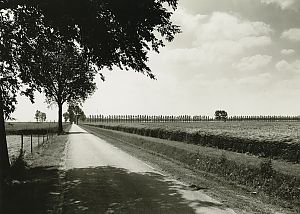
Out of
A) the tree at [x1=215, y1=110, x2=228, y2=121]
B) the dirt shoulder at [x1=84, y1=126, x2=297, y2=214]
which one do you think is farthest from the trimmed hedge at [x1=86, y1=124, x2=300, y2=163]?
the tree at [x1=215, y1=110, x2=228, y2=121]

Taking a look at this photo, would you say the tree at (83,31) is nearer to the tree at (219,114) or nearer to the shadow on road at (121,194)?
the shadow on road at (121,194)

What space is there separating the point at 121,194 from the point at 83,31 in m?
5.98

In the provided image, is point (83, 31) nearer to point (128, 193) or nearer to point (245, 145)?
point (128, 193)

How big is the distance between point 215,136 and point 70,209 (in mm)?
15090

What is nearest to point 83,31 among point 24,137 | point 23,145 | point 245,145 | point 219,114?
point 245,145

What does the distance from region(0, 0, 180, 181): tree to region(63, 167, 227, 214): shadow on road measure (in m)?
3.23

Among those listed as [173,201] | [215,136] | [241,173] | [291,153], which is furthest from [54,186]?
[215,136]

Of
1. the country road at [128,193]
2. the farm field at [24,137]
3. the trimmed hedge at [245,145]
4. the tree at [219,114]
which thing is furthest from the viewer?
the tree at [219,114]

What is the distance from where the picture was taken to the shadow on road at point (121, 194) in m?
9.16

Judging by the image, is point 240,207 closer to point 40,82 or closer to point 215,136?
point 40,82

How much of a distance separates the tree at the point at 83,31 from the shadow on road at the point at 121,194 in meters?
3.23

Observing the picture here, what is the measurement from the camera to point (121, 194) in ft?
35.8

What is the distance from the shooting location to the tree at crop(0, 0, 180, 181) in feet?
37.6

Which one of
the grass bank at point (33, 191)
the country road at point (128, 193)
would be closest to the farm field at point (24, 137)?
the grass bank at point (33, 191)
